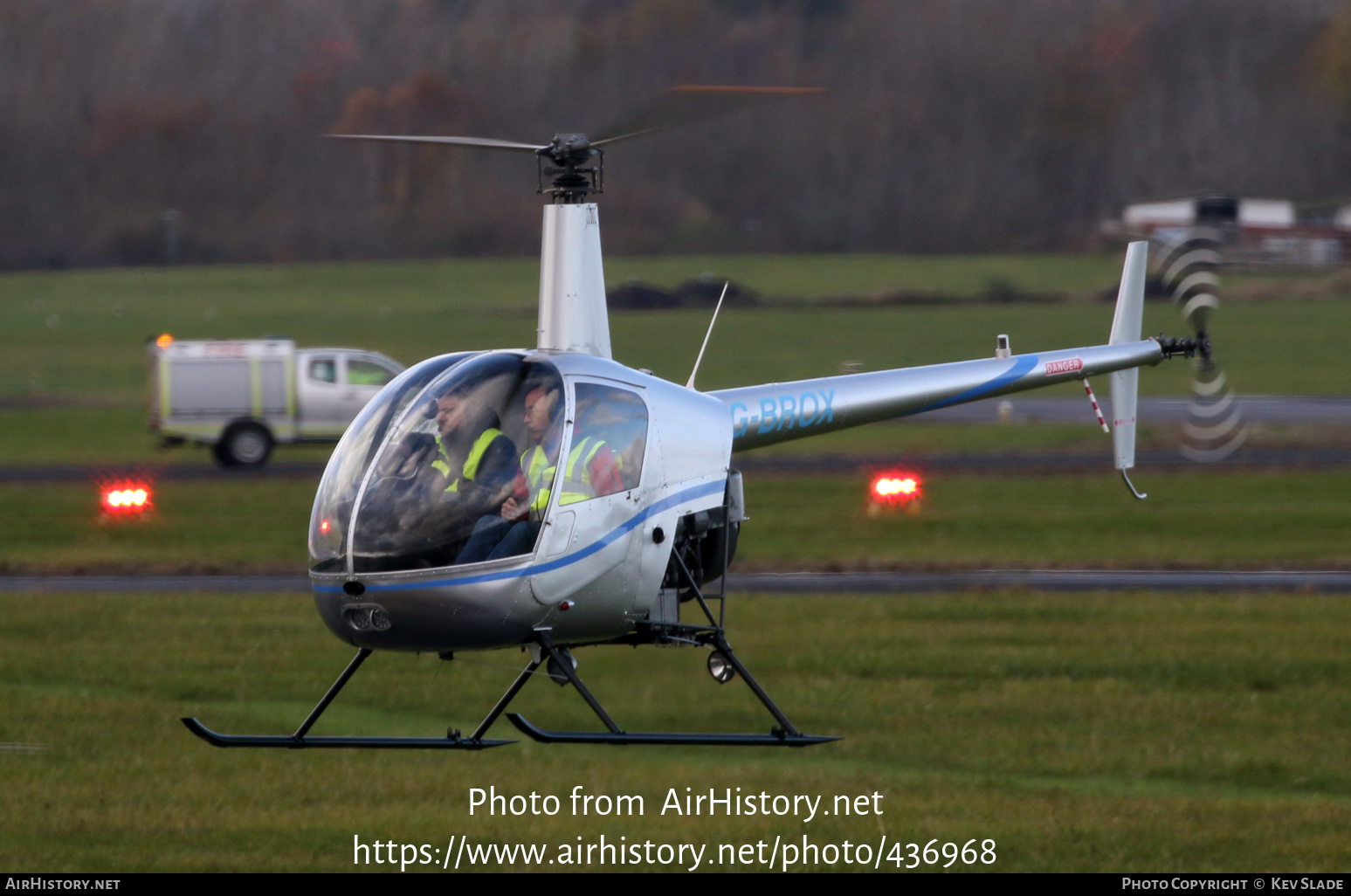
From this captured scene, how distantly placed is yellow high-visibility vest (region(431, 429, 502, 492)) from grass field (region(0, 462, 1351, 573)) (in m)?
26.5

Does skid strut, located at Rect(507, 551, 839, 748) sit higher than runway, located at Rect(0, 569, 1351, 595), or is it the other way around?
skid strut, located at Rect(507, 551, 839, 748)

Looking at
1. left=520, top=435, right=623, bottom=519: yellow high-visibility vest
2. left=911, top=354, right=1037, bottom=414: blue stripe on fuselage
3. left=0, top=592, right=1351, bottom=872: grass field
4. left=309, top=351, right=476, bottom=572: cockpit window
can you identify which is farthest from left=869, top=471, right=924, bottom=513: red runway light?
left=309, top=351, right=476, bottom=572: cockpit window

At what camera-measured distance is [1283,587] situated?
31828mm

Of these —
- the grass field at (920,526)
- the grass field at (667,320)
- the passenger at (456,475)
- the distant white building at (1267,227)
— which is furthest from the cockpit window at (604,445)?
the grass field at (667,320)

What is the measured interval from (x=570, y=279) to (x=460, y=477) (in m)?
1.74

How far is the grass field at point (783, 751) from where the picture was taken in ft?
63.2

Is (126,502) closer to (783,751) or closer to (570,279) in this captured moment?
(783,751)

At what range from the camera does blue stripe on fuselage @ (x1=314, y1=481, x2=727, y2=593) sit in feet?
27.2

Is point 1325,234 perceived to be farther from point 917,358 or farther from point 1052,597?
point 1052,597

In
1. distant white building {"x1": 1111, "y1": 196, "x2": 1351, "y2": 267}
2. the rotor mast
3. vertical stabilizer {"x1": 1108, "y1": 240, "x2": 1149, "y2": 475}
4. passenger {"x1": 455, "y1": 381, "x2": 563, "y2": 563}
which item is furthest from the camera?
distant white building {"x1": 1111, "y1": 196, "x2": 1351, "y2": 267}

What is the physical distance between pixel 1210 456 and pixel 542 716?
3391cm

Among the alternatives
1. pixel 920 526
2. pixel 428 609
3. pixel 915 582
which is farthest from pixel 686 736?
pixel 920 526

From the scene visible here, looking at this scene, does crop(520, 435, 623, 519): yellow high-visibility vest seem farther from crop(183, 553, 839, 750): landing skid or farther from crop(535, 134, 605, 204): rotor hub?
crop(535, 134, 605, 204): rotor hub

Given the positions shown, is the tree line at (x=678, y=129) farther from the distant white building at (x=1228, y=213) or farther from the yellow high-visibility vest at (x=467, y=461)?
the yellow high-visibility vest at (x=467, y=461)
